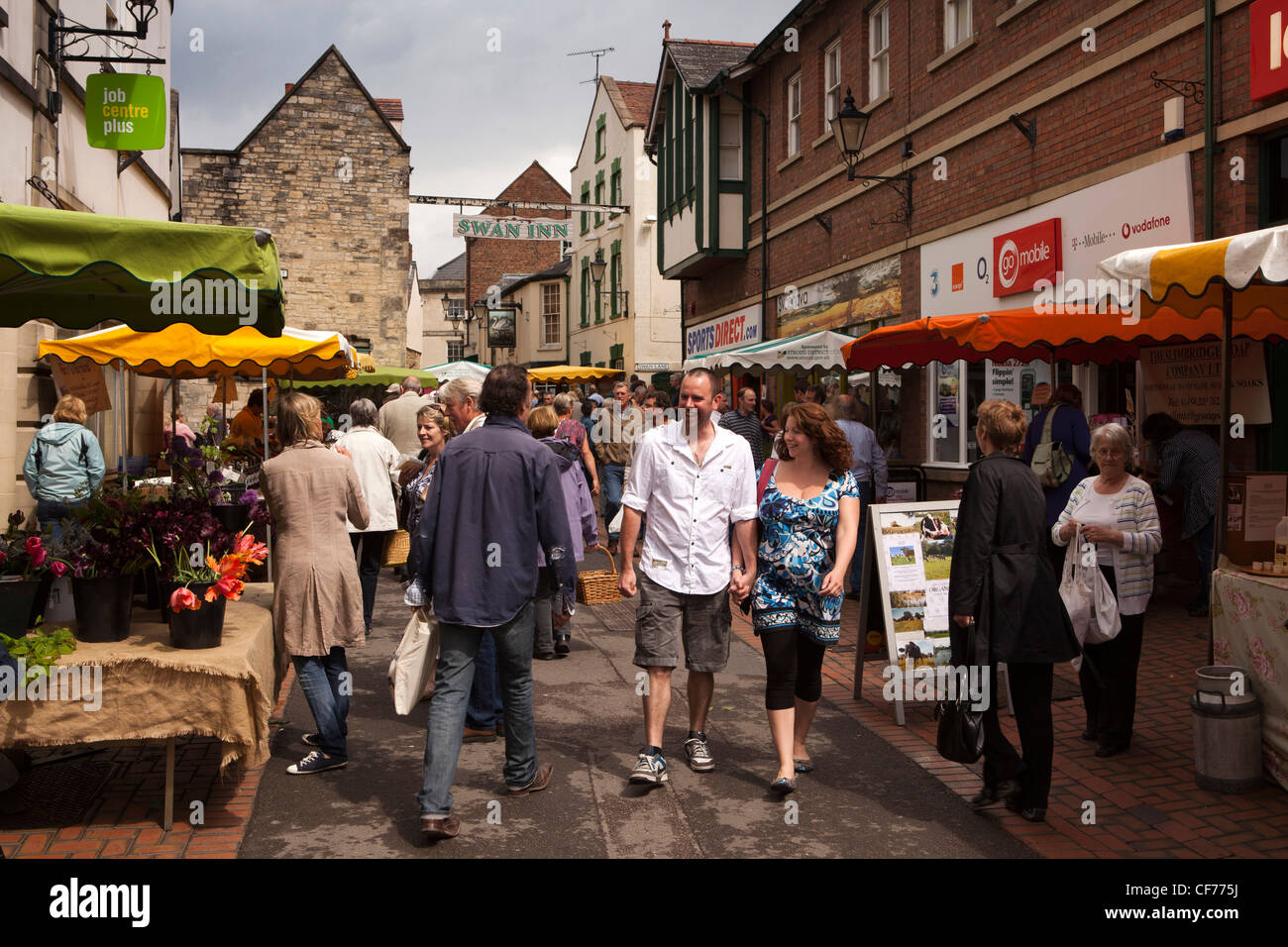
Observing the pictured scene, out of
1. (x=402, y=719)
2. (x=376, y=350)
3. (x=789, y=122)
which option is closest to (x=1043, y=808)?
(x=402, y=719)

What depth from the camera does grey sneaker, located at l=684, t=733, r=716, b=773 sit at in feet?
18.5

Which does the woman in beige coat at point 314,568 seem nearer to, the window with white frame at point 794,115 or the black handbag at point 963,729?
the black handbag at point 963,729

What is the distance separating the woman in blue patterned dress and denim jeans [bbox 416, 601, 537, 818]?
112 centimetres

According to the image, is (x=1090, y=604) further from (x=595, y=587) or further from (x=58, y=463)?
(x=58, y=463)

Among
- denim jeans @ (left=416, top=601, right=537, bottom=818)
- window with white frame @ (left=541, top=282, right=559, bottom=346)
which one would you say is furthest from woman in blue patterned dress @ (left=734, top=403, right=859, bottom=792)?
window with white frame @ (left=541, top=282, right=559, bottom=346)

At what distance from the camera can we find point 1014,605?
4.92m

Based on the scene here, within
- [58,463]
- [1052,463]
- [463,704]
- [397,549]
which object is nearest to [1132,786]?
[463,704]

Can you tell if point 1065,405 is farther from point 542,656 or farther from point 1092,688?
point 542,656

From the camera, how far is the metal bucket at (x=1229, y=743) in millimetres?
5266

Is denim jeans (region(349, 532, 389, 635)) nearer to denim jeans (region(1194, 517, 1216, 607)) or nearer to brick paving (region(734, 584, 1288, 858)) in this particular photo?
brick paving (region(734, 584, 1288, 858))

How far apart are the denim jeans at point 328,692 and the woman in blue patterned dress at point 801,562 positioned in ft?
7.06

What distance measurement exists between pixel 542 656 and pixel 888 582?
9.32ft

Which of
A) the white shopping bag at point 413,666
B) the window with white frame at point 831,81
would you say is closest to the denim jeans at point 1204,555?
the white shopping bag at point 413,666

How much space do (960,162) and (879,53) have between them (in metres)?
3.44
